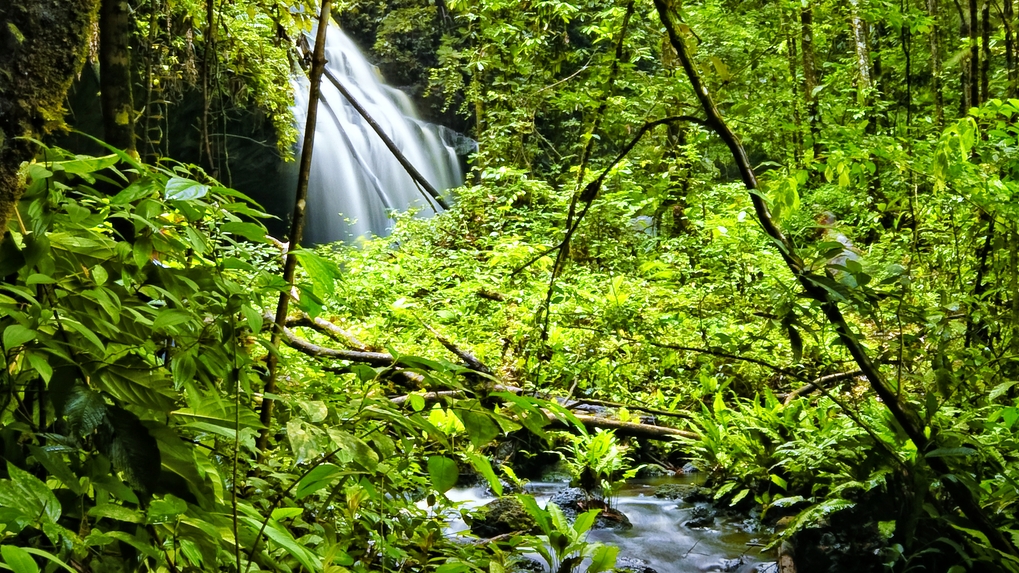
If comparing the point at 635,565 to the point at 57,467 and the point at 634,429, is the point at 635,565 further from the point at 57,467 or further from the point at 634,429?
the point at 57,467

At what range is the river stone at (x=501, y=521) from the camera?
→ 3115mm

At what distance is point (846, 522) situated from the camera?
2.63 metres

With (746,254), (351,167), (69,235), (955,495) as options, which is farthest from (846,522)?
(351,167)

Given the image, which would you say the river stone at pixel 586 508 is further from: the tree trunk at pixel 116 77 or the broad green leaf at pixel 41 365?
the broad green leaf at pixel 41 365

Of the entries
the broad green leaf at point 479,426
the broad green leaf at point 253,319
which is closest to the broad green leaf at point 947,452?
the broad green leaf at point 479,426

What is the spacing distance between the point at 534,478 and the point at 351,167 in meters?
9.90

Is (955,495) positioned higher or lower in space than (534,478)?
higher

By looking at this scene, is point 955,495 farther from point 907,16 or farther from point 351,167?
point 351,167

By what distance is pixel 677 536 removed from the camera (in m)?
3.51

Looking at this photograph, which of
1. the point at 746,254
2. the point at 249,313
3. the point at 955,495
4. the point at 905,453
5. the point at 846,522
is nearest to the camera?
the point at 249,313

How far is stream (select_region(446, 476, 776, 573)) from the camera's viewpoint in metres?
3.12

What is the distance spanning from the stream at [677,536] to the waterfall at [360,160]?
8402mm

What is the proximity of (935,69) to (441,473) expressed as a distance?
6711 mm

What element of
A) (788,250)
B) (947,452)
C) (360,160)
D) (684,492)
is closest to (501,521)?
(684,492)
